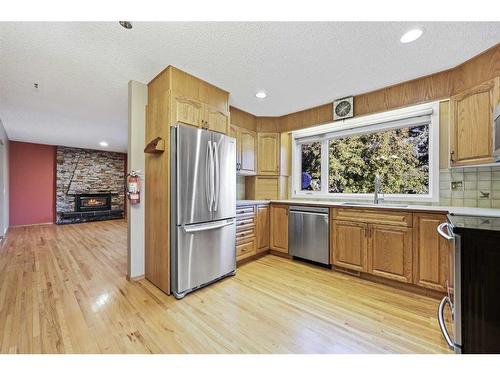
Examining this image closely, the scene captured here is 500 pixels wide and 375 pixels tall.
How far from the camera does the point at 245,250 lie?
3008mm

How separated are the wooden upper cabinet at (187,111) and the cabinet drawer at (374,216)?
1.98 metres

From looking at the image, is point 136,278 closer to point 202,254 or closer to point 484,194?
point 202,254

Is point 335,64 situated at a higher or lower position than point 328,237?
higher

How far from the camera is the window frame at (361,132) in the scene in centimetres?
247

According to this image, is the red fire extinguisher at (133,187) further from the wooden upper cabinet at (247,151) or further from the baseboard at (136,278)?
the wooden upper cabinet at (247,151)

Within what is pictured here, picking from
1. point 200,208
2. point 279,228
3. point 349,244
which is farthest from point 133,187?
point 349,244

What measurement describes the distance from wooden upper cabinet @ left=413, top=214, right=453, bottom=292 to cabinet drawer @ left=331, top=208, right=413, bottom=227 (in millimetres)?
91

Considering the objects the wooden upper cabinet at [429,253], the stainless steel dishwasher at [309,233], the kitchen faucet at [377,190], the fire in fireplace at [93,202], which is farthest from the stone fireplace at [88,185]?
the wooden upper cabinet at [429,253]

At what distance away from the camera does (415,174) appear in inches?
105

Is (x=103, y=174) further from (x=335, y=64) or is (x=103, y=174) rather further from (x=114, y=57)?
(x=335, y=64)

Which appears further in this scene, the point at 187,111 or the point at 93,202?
the point at 93,202

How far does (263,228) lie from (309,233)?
70cm
